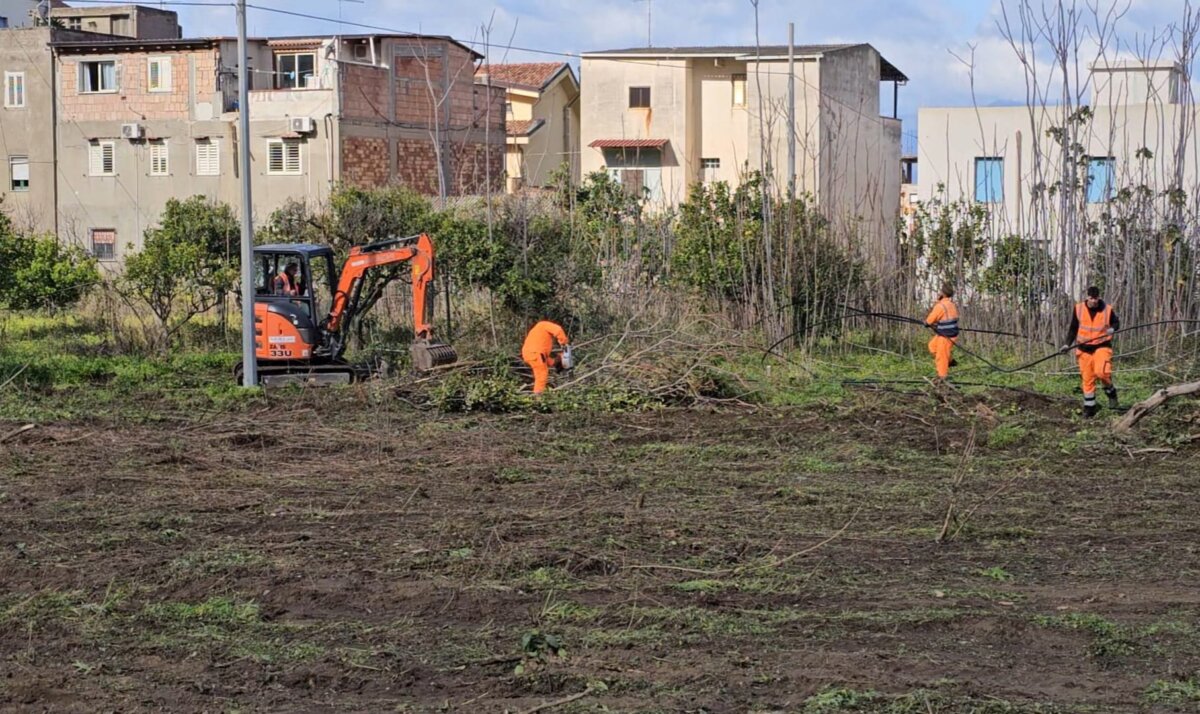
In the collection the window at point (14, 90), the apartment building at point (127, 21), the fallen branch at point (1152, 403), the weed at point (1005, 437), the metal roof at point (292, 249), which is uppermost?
the apartment building at point (127, 21)

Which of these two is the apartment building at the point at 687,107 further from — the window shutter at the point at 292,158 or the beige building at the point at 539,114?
the window shutter at the point at 292,158

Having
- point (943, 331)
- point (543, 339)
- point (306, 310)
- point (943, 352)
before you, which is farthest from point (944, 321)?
point (306, 310)

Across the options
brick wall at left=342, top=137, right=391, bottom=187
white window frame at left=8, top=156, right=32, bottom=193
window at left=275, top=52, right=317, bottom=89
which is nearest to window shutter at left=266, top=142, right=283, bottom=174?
window at left=275, top=52, right=317, bottom=89

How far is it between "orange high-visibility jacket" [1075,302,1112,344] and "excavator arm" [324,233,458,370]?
27.0ft

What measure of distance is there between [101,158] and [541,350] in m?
30.4

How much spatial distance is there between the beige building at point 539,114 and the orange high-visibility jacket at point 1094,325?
106ft

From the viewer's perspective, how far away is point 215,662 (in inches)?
294

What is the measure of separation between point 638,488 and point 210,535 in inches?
148

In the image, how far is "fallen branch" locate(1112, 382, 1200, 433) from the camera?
553 inches

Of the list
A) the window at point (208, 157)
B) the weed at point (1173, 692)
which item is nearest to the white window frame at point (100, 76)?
the window at point (208, 157)

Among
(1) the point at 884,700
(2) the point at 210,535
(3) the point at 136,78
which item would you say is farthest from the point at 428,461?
(3) the point at 136,78

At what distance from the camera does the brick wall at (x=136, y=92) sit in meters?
42.0

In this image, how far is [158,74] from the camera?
4262cm

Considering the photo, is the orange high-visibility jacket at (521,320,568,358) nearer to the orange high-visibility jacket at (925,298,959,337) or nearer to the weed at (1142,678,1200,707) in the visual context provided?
the orange high-visibility jacket at (925,298,959,337)
